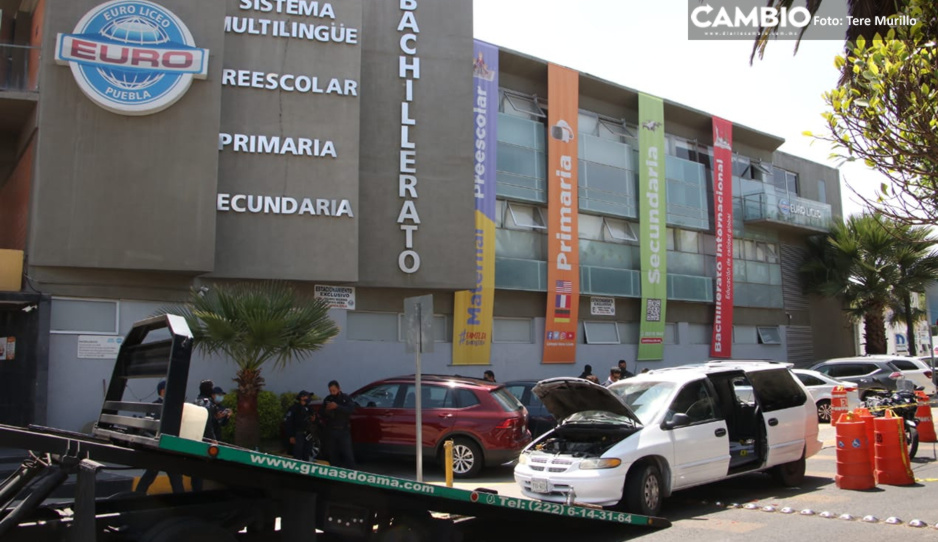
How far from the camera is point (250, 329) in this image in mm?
12672

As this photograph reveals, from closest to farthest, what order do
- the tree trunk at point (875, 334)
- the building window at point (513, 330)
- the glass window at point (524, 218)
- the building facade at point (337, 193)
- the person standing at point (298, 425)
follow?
1. the person standing at point (298, 425)
2. the building facade at point (337, 193)
3. the building window at point (513, 330)
4. the glass window at point (524, 218)
5. the tree trunk at point (875, 334)

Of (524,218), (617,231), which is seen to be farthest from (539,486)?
(617,231)

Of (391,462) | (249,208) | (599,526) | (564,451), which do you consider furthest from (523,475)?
(249,208)

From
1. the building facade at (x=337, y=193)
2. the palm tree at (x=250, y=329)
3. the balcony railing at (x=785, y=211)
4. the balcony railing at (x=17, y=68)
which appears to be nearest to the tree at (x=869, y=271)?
the balcony railing at (x=785, y=211)

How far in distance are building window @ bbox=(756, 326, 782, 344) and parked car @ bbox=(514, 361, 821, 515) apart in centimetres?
2083

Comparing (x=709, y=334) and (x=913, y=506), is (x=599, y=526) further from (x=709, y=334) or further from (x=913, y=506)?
(x=709, y=334)

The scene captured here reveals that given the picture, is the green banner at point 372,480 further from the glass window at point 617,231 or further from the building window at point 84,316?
the glass window at point 617,231

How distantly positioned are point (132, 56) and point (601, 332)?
623 inches

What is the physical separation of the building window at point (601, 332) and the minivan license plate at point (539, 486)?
15585 millimetres

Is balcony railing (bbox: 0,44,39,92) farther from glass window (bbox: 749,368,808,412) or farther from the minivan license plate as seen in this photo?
glass window (bbox: 749,368,808,412)

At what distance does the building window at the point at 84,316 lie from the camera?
15211 mm

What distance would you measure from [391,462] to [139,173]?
7945mm

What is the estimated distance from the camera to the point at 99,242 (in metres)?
15.1

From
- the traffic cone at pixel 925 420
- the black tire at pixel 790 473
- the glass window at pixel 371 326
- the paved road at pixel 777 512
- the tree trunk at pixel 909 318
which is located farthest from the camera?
the tree trunk at pixel 909 318
